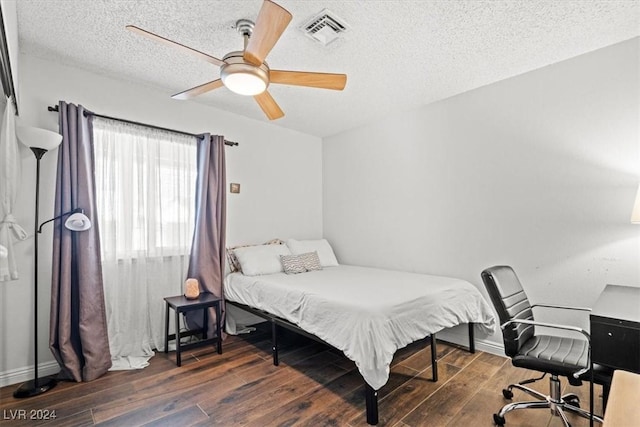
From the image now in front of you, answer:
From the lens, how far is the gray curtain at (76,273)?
240 cm

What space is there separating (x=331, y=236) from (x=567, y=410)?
308 cm

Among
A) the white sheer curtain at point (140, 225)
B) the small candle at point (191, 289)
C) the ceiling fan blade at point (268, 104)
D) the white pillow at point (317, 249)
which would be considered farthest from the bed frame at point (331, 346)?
the ceiling fan blade at point (268, 104)

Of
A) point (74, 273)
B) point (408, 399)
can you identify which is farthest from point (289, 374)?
point (74, 273)

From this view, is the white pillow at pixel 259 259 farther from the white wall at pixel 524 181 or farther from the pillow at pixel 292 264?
the white wall at pixel 524 181

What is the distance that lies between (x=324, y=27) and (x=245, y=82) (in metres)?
0.66

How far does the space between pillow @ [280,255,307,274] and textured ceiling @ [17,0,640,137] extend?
5.88 ft

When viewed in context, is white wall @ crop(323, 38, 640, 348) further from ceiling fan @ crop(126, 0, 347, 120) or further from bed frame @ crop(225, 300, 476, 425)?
ceiling fan @ crop(126, 0, 347, 120)

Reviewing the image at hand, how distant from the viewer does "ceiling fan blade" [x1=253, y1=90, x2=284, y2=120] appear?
2288 millimetres

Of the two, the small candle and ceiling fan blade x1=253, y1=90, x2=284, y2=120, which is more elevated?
ceiling fan blade x1=253, y1=90, x2=284, y2=120

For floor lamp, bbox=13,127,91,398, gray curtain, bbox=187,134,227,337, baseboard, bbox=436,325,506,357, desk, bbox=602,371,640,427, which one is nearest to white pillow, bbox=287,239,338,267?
gray curtain, bbox=187,134,227,337

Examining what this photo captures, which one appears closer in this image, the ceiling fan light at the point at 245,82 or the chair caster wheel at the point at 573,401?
the ceiling fan light at the point at 245,82

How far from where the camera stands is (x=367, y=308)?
6.75 feet

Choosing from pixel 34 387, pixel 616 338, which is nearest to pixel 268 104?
pixel 616 338

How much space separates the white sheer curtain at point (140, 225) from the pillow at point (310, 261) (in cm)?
127
